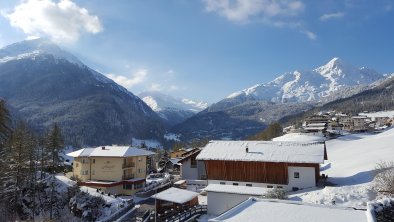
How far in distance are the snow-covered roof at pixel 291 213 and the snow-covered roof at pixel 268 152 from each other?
2547cm

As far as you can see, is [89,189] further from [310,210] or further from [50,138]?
[310,210]

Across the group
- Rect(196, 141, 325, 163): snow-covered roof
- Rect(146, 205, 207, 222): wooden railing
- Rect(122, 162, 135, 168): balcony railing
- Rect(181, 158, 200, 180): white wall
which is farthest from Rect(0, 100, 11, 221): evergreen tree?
Rect(181, 158, 200, 180): white wall

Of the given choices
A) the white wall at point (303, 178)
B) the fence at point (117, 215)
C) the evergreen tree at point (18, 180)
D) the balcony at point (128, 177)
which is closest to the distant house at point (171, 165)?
the balcony at point (128, 177)

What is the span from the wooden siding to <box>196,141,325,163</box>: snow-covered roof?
67cm

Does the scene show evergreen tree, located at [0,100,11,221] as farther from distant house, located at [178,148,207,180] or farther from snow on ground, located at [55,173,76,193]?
distant house, located at [178,148,207,180]

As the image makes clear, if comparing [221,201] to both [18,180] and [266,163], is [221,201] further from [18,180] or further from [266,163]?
[18,180]

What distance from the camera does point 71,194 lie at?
57000 millimetres

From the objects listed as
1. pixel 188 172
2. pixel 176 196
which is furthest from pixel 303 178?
pixel 188 172

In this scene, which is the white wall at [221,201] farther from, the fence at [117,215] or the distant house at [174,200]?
the fence at [117,215]

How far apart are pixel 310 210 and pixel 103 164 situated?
49.6 meters

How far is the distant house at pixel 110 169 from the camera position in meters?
64.7

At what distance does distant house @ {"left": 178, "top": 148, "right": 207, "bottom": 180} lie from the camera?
67875 millimetres

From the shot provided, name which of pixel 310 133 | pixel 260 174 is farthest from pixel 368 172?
pixel 310 133

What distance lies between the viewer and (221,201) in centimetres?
4331
